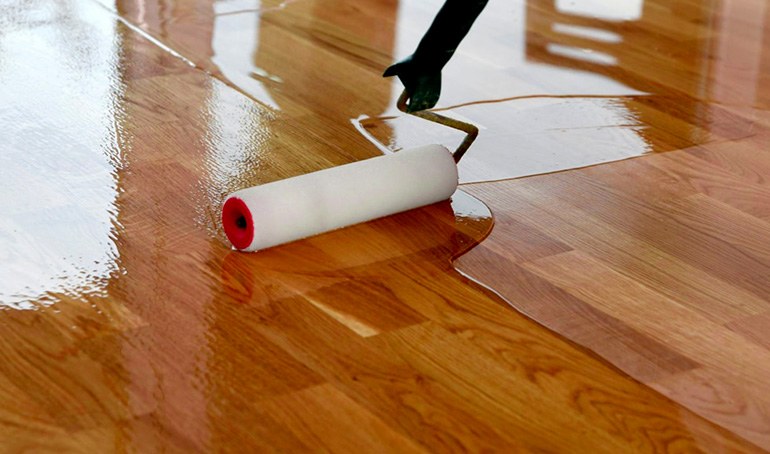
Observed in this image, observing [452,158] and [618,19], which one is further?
[618,19]

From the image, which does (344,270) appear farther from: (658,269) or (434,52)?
(658,269)

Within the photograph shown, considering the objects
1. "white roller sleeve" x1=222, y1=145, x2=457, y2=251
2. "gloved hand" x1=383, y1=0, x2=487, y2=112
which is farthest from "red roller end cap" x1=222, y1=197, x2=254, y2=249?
"gloved hand" x1=383, y1=0, x2=487, y2=112

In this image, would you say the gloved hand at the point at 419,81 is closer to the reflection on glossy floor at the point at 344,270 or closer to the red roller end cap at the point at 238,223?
the reflection on glossy floor at the point at 344,270

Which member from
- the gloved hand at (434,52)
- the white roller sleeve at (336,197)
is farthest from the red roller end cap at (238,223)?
the gloved hand at (434,52)

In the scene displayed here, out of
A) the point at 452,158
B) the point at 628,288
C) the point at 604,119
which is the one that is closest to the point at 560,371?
the point at 628,288

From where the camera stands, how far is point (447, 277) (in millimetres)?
1804

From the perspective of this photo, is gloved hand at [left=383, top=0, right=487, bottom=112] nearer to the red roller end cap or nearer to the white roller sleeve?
the white roller sleeve

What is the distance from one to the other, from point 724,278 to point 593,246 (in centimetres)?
21

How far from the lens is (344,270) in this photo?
5.90ft

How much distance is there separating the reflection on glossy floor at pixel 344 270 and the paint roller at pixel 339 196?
3 centimetres

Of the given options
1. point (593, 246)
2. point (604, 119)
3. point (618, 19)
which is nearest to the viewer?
point (593, 246)

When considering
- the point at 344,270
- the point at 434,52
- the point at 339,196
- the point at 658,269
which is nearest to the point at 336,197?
the point at 339,196

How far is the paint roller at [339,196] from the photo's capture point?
5.95ft

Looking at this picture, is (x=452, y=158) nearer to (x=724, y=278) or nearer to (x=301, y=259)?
(x=301, y=259)
